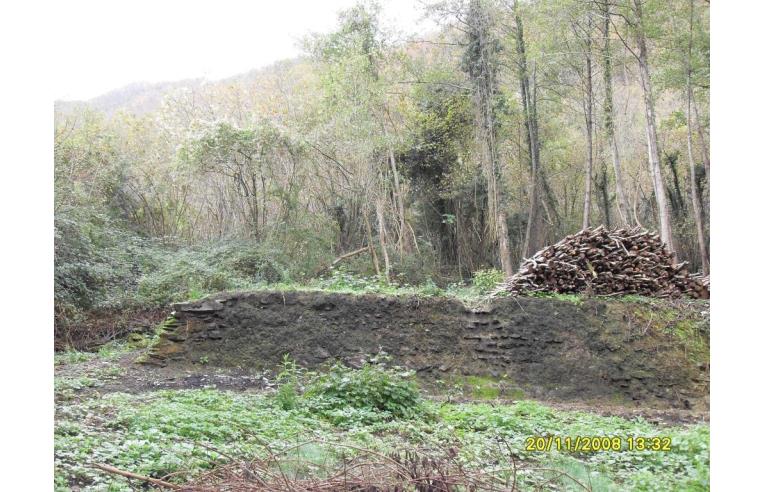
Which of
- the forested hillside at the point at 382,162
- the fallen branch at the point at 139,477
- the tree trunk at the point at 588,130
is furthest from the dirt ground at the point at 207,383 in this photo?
the tree trunk at the point at 588,130

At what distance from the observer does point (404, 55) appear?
7.77 m

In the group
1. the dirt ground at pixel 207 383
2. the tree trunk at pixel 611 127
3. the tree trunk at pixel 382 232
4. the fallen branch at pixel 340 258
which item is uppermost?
the tree trunk at pixel 611 127

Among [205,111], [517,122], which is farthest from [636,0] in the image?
[205,111]

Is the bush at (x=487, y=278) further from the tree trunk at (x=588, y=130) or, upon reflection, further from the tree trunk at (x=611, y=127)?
the tree trunk at (x=611, y=127)

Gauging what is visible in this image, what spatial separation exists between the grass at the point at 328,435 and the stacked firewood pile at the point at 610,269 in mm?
1585

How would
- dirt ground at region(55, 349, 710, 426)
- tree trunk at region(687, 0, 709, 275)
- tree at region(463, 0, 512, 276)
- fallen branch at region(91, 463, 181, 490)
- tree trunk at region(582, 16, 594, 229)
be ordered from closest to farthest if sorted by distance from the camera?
fallen branch at region(91, 463, 181, 490) < dirt ground at region(55, 349, 710, 426) < tree trunk at region(687, 0, 709, 275) < tree trunk at region(582, 16, 594, 229) < tree at region(463, 0, 512, 276)

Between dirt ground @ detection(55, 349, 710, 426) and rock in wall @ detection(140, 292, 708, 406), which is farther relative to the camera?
rock in wall @ detection(140, 292, 708, 406)

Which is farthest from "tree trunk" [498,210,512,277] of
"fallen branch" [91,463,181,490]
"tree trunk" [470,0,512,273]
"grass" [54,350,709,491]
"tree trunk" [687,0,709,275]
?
"fallen branch" [91,463,181,490]

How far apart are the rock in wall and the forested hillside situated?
96 cm

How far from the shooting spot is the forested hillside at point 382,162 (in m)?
6.66

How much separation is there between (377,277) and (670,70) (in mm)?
3762

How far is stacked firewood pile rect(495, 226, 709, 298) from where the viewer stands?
5.12 m

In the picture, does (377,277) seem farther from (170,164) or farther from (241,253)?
(170,164)
